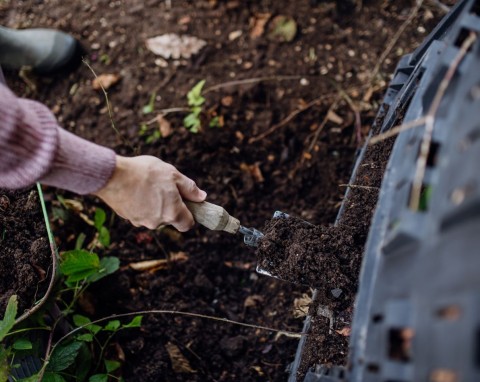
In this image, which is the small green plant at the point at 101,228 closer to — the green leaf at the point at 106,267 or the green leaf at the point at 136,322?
the green leaf at the point at 106,267

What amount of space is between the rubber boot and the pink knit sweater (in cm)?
128

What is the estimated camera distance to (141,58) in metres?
2.34

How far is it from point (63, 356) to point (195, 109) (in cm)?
111

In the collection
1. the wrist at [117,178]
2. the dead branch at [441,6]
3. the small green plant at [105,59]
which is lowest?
the small green plant at [105,59]

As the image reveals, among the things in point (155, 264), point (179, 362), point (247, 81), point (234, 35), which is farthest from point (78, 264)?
point (234, 35)

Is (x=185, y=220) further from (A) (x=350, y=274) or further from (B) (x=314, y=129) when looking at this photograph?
(B) (x=314, y=129)

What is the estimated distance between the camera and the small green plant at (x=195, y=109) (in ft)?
6.82

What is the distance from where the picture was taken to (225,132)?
6.85 ft

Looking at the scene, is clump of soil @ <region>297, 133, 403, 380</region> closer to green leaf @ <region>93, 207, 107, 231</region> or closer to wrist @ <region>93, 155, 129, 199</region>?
wrist @ <region>93, 155, 129, 199</region>

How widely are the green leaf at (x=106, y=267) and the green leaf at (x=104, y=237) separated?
9 cm

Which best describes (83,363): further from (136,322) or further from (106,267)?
(106,267)

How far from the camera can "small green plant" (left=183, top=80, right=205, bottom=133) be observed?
2.08 m

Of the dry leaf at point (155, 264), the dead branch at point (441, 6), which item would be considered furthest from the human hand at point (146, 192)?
the dead branch at point (441, 6)

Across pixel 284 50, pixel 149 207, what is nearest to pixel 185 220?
pixel 149 207
